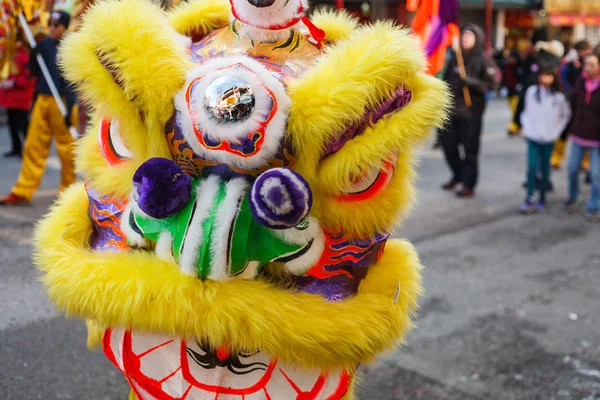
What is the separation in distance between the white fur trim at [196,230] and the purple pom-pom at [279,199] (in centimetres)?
14

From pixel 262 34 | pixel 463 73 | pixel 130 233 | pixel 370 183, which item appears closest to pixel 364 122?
pixel 370 183

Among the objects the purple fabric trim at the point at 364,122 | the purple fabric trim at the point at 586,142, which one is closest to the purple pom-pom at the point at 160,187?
the purple fabric trim at the point at 364,122

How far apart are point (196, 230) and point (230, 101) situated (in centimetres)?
31

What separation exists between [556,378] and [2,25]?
4.38 meters

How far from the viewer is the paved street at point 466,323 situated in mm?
3182

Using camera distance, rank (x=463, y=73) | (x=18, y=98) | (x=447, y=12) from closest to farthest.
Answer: (x=463, y=73)
(x=447, y=12)
(x=18, y=98)

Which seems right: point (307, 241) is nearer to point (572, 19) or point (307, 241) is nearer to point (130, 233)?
point (130, 233)

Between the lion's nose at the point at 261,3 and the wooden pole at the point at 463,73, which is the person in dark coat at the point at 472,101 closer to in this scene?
the wooden pole at the point at 463,73

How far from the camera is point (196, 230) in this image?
162cm

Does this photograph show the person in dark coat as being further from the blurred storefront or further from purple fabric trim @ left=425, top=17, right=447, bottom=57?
the blurred storefront

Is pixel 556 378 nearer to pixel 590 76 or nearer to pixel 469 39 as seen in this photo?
pixel 590 76

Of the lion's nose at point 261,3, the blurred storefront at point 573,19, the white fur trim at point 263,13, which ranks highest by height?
the lion's nose at point 261,3

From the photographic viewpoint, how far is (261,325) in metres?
1.61

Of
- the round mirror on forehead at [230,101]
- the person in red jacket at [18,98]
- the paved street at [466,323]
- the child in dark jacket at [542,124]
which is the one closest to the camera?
the round mirror on forehead at [230,101]
